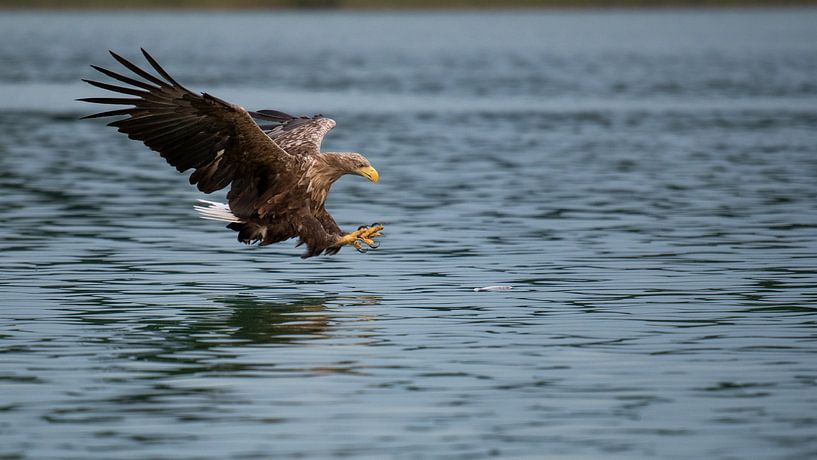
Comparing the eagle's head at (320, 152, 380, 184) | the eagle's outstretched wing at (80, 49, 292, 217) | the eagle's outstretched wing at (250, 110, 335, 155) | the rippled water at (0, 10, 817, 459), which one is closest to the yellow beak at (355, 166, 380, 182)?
the eagle's head at (320, 152, 380, 184)

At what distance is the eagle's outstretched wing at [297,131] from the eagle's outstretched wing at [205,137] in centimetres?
54

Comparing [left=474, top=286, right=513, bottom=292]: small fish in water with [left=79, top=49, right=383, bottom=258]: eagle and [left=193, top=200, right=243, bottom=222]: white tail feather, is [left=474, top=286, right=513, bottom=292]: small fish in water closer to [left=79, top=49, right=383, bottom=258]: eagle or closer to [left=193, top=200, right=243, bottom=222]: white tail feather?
[left=79, top=49, right=383, bottom=258]: eagle

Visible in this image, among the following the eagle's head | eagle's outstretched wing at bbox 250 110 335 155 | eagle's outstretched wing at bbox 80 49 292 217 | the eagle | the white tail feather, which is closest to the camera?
eagle's outstretched wing at bbox 80 49 292 217

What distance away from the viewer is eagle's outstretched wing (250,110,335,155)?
1417 cm

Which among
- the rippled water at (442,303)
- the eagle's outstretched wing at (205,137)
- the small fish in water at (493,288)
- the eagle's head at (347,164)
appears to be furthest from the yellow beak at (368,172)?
the small fish in water at (493,288)

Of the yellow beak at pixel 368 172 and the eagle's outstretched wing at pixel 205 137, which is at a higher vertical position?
the eagle's outstretched wing at pixel 205 137

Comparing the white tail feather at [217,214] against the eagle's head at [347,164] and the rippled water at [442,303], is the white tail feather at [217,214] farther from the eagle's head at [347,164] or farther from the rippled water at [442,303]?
the eagle's head at [347,164]

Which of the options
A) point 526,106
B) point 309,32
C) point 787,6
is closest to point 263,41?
point 309,32

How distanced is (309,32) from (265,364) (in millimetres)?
95262

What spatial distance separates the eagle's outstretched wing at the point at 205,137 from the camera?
1299 cm

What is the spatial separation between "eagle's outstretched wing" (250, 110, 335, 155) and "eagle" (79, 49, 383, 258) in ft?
0.14

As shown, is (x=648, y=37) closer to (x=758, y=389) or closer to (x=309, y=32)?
(x=309, y=32)

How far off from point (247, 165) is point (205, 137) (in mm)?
482

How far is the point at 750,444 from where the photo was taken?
8.91m
